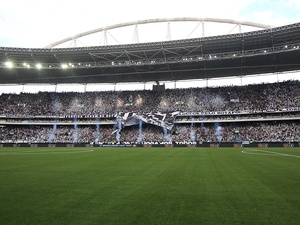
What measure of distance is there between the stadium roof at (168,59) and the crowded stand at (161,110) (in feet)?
17.8

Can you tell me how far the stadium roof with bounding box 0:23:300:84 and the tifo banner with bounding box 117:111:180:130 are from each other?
10.3 m

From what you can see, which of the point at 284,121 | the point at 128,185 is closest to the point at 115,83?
the point at 284,121

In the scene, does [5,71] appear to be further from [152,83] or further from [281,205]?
[281,205]

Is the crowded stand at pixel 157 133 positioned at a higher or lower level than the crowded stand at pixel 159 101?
lower

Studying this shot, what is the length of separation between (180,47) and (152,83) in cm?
2409

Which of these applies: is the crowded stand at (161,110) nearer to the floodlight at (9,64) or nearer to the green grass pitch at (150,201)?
the floodlight at (9,64)

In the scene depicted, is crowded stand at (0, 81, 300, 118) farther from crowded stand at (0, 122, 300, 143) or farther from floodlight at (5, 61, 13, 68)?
floodlight at (5, 61, 13, 68)

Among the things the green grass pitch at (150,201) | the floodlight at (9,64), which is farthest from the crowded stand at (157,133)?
the green grass pitch at (150,201)

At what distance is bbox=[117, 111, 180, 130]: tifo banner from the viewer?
2140 inches

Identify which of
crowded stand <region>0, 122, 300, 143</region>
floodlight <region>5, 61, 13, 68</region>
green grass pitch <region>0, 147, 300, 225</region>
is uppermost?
floodlight <region>5, 61, 13, 68</region>

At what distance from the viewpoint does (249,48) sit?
43.7m

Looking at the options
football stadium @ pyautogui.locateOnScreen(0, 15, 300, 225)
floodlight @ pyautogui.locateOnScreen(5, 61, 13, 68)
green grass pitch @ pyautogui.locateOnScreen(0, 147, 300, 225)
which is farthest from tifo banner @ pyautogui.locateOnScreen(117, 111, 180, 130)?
green grass pitch @ pyautogui.locateOnScreen(0, 147, 300, 225)

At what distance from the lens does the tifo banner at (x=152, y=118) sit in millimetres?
54344

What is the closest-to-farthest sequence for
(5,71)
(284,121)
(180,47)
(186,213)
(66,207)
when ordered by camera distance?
(186,213), (66,207), (180,47), (284,121), (5,71)
